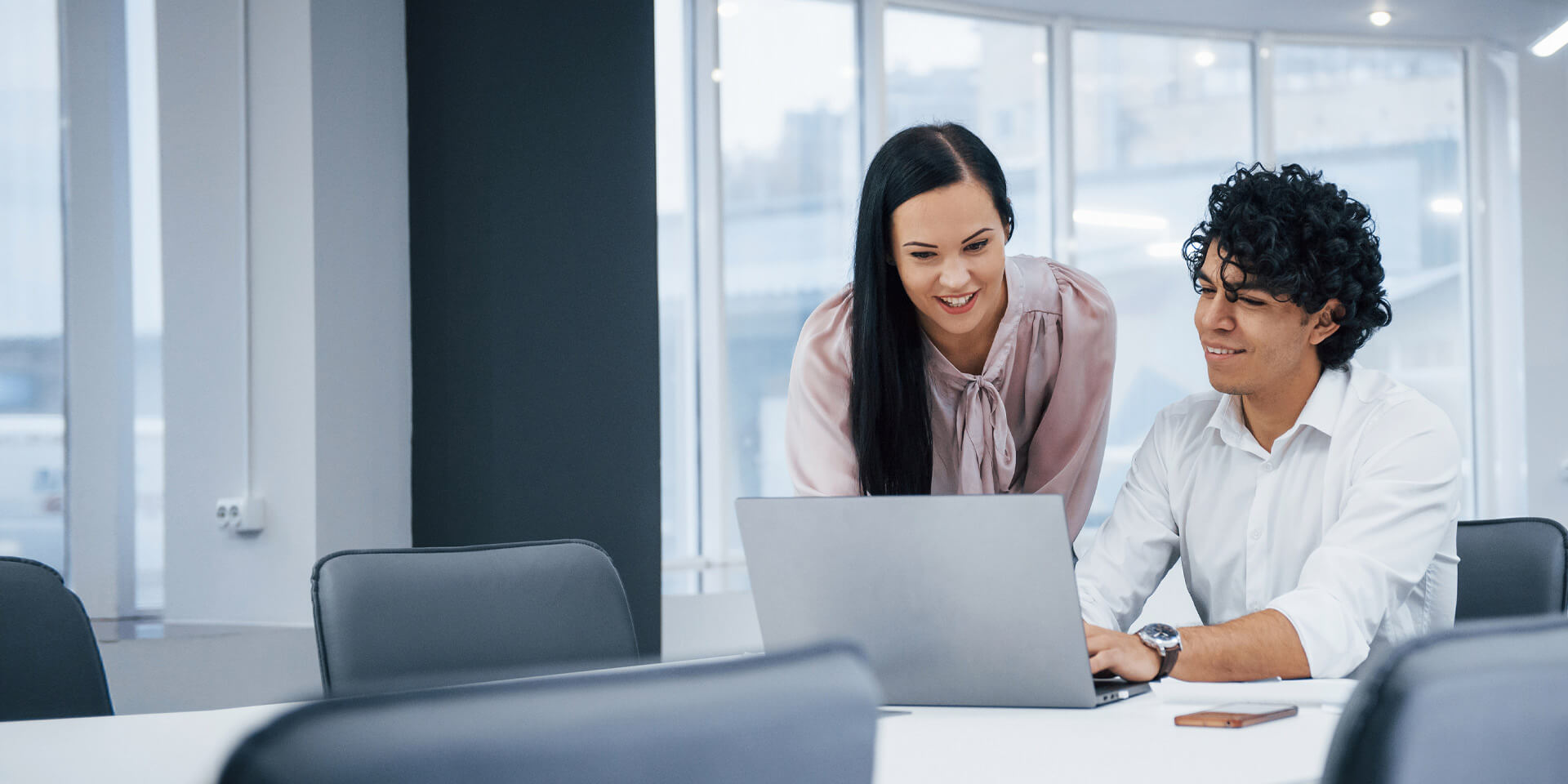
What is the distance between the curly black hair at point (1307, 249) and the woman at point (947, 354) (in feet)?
1.16

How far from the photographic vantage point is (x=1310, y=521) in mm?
1726

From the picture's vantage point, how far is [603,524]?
3.13 metres

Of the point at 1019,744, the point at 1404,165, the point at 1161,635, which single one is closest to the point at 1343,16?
the point at 1404,165

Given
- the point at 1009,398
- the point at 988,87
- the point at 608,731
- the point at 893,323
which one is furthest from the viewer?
the point at 988,87

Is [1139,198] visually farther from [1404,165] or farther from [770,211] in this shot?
[770,211]

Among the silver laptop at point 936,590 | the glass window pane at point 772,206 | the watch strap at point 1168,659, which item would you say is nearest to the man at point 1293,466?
the watch strap at point 1168,659

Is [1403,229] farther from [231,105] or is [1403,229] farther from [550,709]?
[550,709]

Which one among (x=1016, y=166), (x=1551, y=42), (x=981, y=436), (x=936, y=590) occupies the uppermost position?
(x=1551, y=42)

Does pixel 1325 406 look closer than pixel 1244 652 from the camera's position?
No

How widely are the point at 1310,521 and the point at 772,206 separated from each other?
3220 millimetres

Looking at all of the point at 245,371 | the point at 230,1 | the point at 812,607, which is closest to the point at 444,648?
the point at 812,607

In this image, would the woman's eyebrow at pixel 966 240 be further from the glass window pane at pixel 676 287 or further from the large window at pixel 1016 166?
the glass window pane at pixel 676 287

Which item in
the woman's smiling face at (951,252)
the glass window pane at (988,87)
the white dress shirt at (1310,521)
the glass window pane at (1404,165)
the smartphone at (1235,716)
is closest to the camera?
the smartphone at (1235,716)

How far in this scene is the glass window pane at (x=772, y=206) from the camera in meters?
4.62
